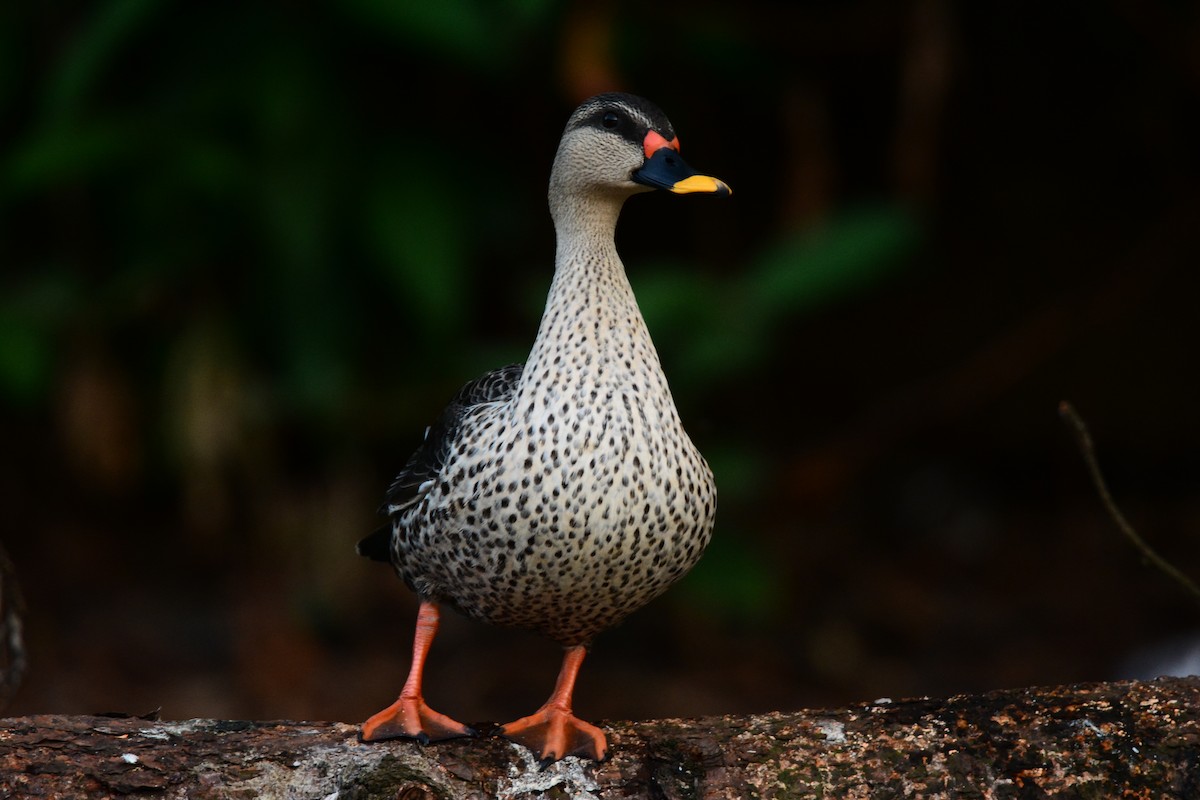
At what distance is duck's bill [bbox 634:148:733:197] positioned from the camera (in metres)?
3.67

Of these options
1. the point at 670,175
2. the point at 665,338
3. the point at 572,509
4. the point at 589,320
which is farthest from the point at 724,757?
the point at 665,338

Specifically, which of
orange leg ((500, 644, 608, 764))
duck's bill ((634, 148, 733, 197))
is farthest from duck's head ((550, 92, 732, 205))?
orange leg ((500, 644, 608, 764))

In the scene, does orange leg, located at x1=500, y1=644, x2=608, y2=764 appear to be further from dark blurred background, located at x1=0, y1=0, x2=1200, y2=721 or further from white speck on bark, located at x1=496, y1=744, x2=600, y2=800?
dark blurred background, located at x1=0, y1=0, x2=1200, y2=721

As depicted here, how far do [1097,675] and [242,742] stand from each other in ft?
15.6

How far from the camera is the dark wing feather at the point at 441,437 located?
3900mm

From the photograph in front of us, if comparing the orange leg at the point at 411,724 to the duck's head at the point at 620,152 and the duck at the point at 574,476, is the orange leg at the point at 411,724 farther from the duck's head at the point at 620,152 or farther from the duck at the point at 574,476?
the duck's head at the point at 620,152

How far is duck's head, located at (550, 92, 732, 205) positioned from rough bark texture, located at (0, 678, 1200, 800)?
1.36m

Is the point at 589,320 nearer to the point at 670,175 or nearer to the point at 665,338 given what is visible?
the point at 670,175

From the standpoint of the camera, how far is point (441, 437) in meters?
3.96

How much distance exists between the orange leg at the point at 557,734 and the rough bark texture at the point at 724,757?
1.2 inches

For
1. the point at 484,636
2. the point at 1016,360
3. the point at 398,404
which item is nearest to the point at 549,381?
the point at 398,404

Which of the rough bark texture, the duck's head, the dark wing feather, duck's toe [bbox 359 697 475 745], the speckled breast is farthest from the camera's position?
the dark wing feather

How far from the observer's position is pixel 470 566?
3.64 meters

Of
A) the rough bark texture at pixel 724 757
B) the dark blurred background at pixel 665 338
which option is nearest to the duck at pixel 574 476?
the rough bark texture at pixel 724 757
